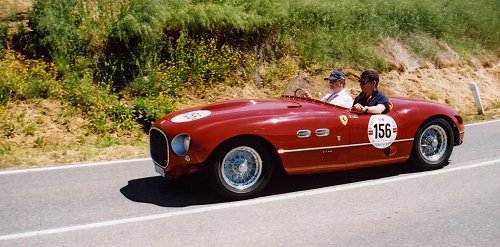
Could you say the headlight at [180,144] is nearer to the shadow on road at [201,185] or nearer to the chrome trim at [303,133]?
the shadow on road at [201,185]

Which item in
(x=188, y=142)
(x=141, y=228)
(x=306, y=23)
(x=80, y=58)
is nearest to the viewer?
(x=141, y=228)

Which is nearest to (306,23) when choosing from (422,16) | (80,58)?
(422,16)

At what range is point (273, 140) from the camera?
5.65 meters

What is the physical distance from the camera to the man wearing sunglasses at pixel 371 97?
21.2ft

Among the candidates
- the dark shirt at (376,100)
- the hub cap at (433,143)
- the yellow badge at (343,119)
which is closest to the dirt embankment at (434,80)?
the dark shirt at (376,100)

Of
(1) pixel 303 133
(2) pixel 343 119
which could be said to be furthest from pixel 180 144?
(2) pixel 343 119

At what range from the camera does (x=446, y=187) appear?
20.1 ft

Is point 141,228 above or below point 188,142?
below

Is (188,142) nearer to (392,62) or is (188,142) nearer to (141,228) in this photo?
(141,228)

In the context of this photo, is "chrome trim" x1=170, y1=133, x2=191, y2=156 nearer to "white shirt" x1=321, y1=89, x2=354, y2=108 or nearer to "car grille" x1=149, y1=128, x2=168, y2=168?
"car grille" x1=149, y1=128, x2=168, y2=168

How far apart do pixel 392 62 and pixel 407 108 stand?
28.4 ft

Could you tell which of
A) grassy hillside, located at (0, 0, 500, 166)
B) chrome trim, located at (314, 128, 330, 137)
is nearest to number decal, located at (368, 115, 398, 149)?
chrome trim, located at (314, 128, 330, 137)

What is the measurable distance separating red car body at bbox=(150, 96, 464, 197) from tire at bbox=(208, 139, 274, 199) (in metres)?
0.05

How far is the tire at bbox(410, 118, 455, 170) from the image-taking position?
6855mm
